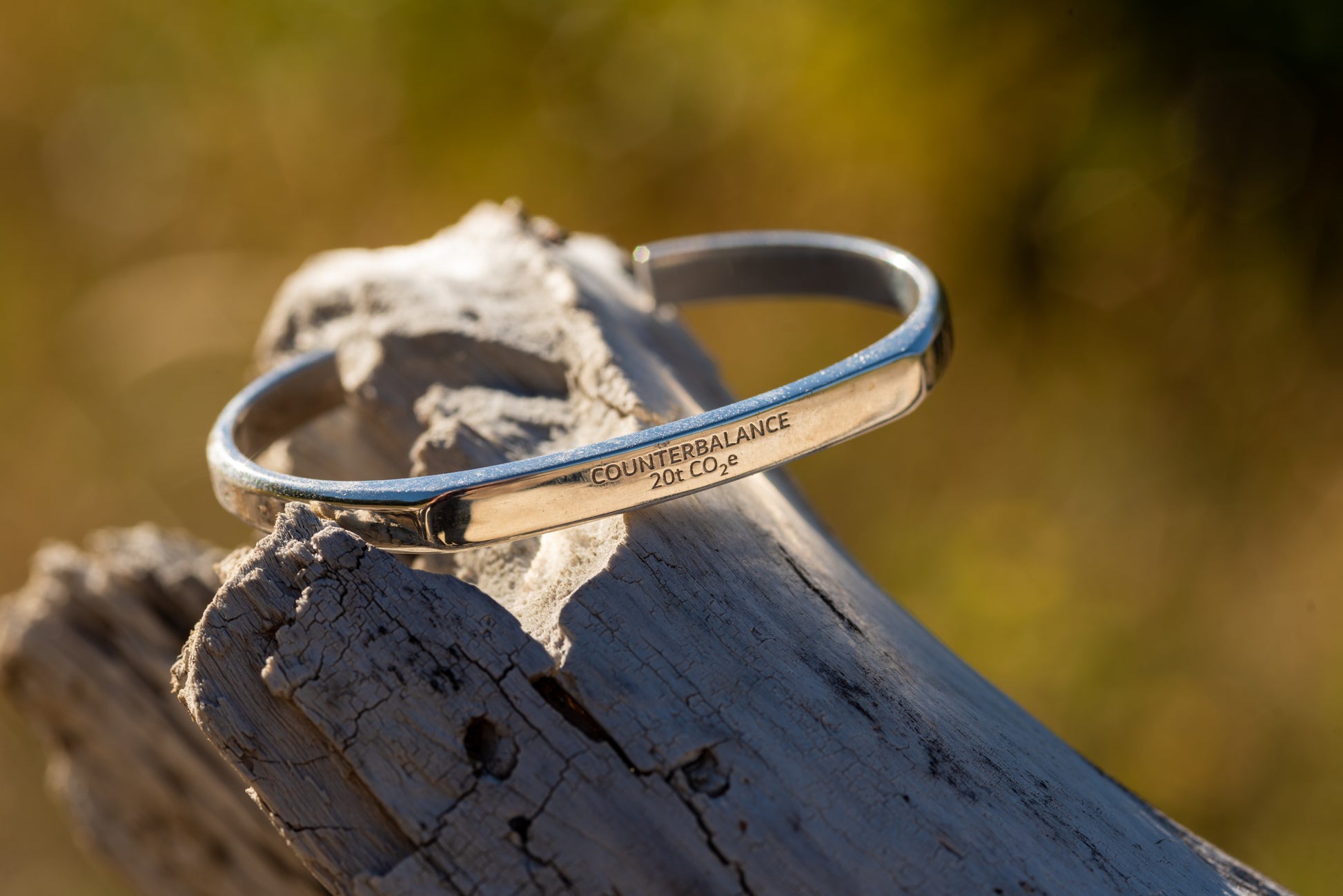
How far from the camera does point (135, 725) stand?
1.99 meters

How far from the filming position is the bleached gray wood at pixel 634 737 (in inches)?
39.6

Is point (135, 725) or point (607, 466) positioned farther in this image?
point (135, 725)

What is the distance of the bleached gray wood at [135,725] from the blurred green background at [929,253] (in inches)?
76.3

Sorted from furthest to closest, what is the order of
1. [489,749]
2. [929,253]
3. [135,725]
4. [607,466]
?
[929,253], [135,725], [607,466], [489,749]

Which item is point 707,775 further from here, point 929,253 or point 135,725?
point 929,253

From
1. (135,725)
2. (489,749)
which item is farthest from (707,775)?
(135,725)

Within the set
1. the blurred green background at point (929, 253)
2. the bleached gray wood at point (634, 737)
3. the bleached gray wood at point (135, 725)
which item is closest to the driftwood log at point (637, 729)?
the bleached gray wood at point (634, 737)

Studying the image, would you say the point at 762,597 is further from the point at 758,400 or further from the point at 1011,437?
the point at 1011,437

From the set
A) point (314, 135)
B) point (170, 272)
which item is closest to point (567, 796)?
point (314, 135)

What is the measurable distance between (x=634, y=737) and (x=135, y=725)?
55.2 inches

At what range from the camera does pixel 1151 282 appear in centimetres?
292

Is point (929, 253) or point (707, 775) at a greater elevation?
point (707, 775)

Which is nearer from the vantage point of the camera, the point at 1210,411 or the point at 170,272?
the point at 1210,411

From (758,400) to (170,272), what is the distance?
388cm
